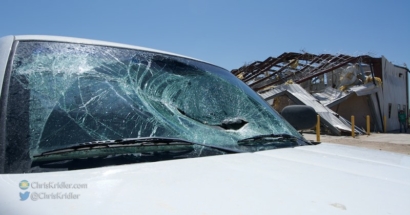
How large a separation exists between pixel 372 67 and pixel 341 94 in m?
2.46

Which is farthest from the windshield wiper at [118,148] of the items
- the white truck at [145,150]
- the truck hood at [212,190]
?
the truck hood at [212,190]

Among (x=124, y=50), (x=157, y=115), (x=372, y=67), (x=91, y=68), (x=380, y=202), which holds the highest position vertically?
(x=372, y=67)

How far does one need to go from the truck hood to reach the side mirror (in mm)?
919

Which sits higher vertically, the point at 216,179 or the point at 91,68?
the point at 91,68

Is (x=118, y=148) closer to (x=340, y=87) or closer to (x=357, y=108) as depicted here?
(x=340, y=87)

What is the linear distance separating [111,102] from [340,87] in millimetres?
17890

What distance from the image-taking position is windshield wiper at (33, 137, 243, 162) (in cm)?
130

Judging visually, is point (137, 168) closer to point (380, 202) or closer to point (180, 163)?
point (180, 163)

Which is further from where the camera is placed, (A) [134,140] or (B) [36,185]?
(A) [134,140]

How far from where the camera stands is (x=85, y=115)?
1.51 metres

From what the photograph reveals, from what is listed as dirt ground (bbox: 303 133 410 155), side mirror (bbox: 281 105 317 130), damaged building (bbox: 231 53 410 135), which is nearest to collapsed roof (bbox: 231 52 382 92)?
damaged building (bbox: 231 53 410 135)

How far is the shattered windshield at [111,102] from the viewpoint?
1379 millimetres

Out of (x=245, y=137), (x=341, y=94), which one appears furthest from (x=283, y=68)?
(x=245, y=137)

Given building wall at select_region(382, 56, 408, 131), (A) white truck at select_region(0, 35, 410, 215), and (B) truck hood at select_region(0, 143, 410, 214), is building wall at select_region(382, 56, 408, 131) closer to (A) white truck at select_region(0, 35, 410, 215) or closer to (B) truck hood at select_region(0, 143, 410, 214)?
(A) white truck at select_region(0, 35, 410, 215)
